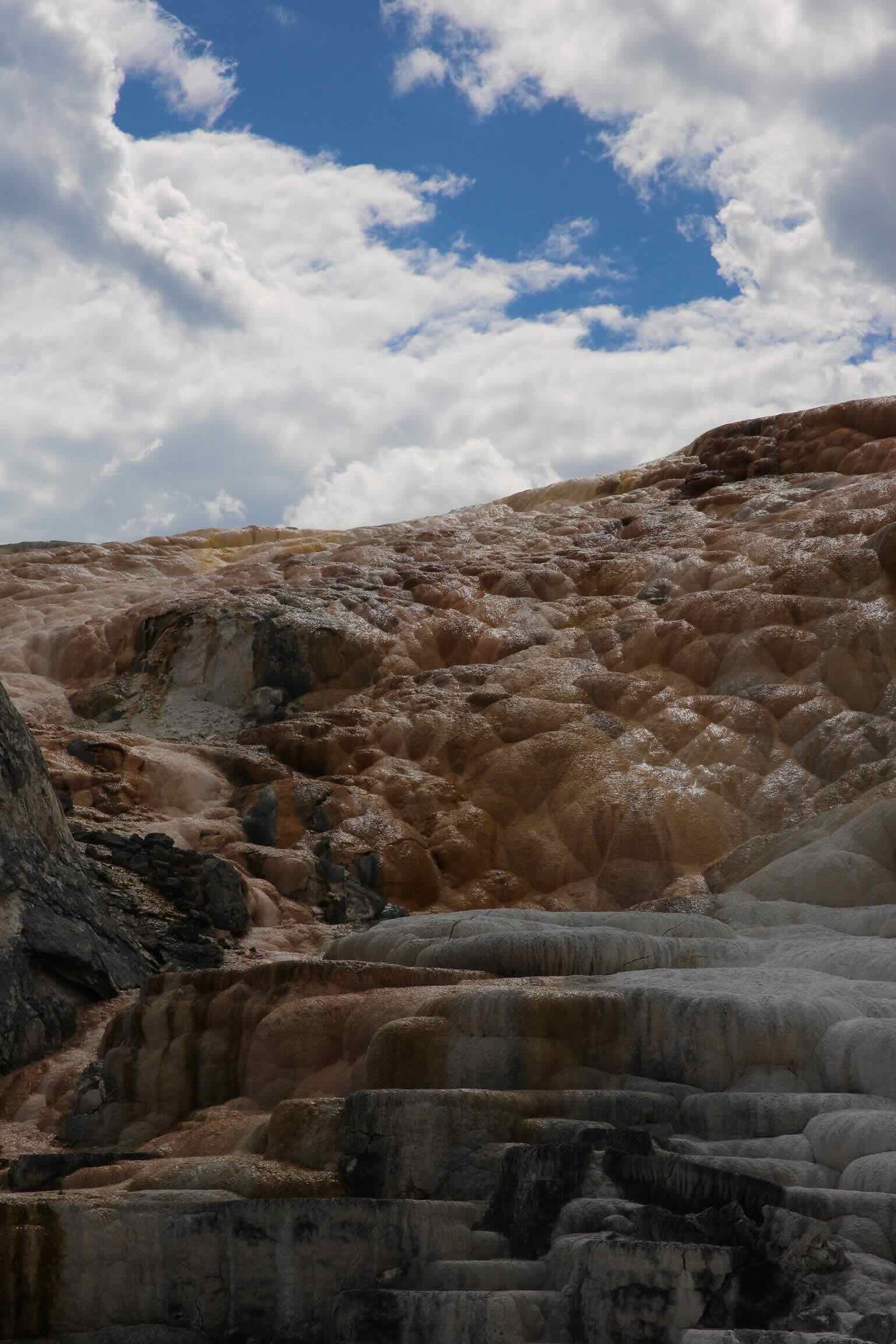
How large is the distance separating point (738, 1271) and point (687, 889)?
928cm

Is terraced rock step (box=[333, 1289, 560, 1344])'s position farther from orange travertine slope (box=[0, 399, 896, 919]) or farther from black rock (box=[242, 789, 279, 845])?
black rock (box=[242, 789, 279, 845])

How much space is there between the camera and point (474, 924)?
11500 mm

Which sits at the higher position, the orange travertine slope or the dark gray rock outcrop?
the orange travertine slope

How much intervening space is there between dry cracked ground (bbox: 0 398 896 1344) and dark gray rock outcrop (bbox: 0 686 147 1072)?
0.03 m

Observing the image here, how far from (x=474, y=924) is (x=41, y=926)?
333 centimetres

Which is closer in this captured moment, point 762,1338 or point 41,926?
point 762,1338

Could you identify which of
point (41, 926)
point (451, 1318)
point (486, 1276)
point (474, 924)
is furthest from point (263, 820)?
point (451, 1318)

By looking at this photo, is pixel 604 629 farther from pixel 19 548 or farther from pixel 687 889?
pixel 19 548

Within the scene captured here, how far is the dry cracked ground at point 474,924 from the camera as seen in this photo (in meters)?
7.20

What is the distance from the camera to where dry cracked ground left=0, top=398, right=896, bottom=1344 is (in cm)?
720

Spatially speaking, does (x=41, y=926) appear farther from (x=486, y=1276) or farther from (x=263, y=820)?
(x=486, y=1276)

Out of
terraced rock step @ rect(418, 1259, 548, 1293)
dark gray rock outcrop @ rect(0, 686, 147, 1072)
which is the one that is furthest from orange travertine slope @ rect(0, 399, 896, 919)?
terraced rock step @ rect(418, 1259, 548, 1293)

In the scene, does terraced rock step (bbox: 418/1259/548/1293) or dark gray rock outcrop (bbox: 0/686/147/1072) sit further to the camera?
dark gray rock outcrop (bbox: 0/686/147/1072)

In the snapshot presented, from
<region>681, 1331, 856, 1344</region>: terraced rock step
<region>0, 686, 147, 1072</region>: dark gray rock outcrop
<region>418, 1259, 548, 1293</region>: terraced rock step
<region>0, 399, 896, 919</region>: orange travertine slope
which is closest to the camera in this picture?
<region>681, 1331, 856, 1344</region>: terraced rock step
